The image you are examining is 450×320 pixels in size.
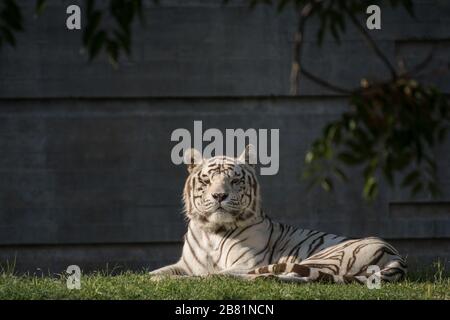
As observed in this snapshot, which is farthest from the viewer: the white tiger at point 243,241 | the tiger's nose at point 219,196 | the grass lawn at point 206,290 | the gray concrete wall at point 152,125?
the gray concrete wall at point 152,125

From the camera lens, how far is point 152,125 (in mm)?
11906

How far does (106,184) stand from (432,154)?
11.9 ft

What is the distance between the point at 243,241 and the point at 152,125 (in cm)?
369

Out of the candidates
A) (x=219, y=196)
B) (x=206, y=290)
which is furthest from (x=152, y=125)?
(x=206, y=290)

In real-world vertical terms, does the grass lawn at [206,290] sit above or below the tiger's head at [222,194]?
below

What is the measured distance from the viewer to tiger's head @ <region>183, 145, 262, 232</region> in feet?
27.5

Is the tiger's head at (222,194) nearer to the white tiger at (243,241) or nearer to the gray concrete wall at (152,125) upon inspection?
the white tiger at (243,241)

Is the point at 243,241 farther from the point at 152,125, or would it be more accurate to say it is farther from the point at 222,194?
the point at 152,125

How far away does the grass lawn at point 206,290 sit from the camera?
6879 millimetres

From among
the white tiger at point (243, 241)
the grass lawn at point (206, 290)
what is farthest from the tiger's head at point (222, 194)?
the grass lawn at point (206, 290)

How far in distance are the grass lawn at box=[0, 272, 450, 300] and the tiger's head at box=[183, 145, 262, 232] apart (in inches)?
27.7

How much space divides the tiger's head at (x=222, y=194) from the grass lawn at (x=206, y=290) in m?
0.70

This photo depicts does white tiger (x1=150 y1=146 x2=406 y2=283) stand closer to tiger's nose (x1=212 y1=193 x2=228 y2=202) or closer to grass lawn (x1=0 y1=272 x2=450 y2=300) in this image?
tiger's nose (x1=212 y1=193 x2=228 y2=202)
